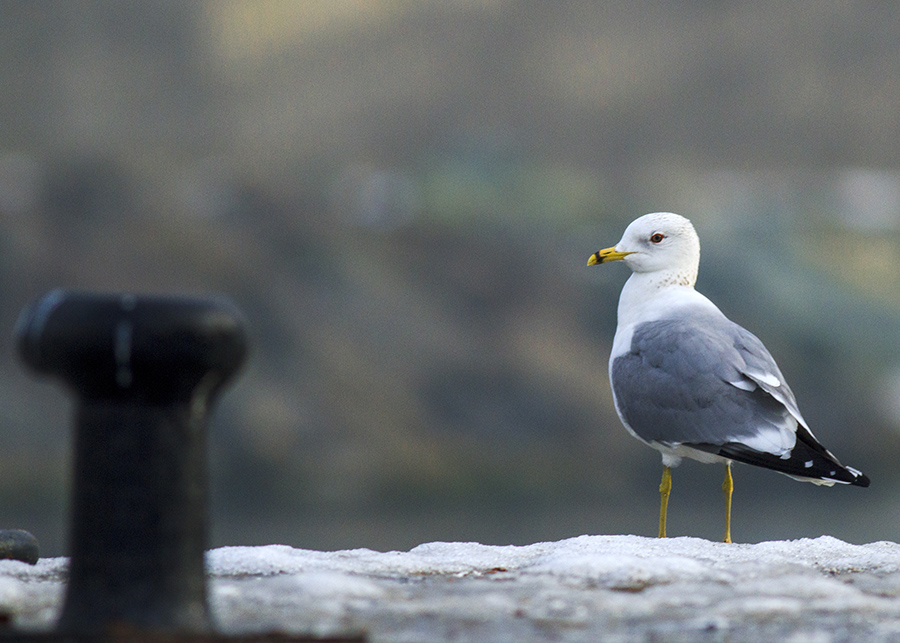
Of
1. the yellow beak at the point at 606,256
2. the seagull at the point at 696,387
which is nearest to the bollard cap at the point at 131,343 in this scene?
the seagull at the point at 696,387

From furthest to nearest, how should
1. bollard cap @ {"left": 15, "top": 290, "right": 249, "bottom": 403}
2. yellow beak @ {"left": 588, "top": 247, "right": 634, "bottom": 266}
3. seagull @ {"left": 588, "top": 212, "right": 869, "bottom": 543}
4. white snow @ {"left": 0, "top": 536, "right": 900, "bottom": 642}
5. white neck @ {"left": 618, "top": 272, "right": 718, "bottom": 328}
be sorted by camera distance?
yellow beak @ {"left": 588, "top": 247, "right": 634, "bottom": 266} → white neck @ {"left": 618, "top": 272, "right": 718, "bottom": 328} → seagull @ {"left": 588, "top": 212, "right": 869, "bottom": 543} → white snow @ {"left": 0, "top": 536, "right": 900, "bottom": 642} → bollard cap @ {"left": 15, "top": 290, "right": 249, "bottom": 403}

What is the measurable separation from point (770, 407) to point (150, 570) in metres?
3.99

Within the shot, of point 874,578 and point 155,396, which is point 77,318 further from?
point 874,578

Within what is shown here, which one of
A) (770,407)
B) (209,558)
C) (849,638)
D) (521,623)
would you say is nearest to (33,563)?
(209,558)

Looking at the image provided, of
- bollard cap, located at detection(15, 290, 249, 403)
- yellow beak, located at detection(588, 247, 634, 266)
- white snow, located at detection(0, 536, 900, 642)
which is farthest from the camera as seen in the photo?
yellow beak, located at detection(588, 247, 634, 266)

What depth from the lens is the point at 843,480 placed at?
540cm

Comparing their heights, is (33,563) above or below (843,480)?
below

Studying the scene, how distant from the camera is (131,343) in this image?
2611 millimetres

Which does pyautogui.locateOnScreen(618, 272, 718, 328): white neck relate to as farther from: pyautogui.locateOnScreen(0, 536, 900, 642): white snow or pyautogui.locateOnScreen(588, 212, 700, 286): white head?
pyautogui.locateOnScreen(0, 536, 900, 642): white snow

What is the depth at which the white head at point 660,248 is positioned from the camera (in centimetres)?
654

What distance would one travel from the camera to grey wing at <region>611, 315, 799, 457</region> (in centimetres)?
578

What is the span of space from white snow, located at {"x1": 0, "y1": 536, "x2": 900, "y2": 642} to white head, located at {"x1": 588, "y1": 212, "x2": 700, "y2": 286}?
2363 mm

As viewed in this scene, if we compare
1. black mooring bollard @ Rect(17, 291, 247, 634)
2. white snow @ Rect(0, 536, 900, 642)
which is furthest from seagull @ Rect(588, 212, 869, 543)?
black mooring bollard @ Rect(17, 291, 247, 634)

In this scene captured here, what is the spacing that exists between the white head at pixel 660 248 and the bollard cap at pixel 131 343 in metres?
4.10
